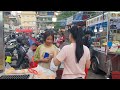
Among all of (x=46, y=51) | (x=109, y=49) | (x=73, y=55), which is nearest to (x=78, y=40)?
(x=73, y=55)

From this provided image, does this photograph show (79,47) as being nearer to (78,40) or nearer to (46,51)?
(78,40)

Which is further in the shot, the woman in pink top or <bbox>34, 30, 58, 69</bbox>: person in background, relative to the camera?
<bbox>34, 30, 58, 69</bbox>: person in background

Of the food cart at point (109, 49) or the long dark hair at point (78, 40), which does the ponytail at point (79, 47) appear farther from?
the food cart at point (109, 49)

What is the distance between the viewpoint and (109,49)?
6141 mm

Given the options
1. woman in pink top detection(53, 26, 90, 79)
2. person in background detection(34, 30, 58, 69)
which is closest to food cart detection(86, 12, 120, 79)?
person in background detection(34, 30, 58, 69)

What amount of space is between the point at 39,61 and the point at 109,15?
121 inches

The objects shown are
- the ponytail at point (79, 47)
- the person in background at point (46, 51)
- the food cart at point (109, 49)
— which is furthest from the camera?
the food cart at point (109, 49)

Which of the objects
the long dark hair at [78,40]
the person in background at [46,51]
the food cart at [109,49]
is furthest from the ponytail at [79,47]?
the food cart at [109,49]

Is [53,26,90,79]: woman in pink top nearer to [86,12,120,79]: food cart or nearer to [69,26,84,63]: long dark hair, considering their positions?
[69,26,84,63]: long dark hair

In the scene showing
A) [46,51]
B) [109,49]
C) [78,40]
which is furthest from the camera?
[109,49]

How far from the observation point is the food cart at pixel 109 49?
605 cm

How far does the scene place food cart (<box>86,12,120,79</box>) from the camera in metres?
6.05
